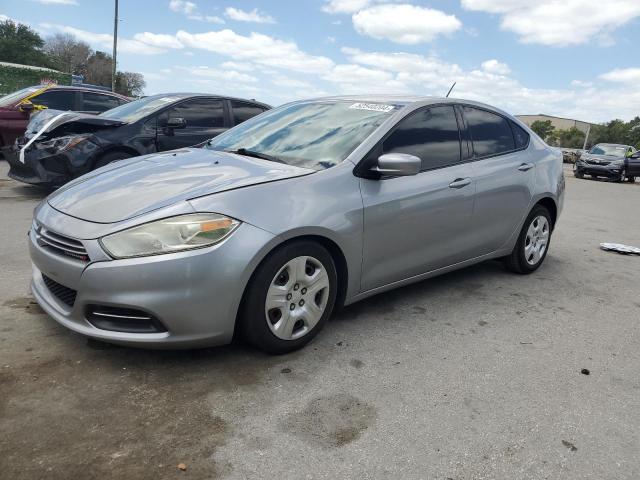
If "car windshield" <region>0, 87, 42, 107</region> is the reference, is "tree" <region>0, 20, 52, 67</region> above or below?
above

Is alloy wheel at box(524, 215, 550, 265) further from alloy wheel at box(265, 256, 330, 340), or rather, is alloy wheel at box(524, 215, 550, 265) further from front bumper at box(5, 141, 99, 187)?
front bumper at box(5, 141, 99, 187)

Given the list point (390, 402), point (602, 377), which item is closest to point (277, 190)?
point (390, 402)

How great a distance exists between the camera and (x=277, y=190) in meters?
2.96

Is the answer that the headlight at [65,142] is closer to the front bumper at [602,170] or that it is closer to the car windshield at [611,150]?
the front bumper at [602,170]

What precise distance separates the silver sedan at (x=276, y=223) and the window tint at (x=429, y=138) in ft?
0.04

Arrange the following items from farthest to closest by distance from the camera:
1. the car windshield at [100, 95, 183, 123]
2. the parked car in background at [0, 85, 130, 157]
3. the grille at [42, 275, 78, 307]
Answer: the parked car in background at [0, 85, 130, 157], the car windshield at [100, 95, 183, 123], the grille at [42, 275, 78, 307]

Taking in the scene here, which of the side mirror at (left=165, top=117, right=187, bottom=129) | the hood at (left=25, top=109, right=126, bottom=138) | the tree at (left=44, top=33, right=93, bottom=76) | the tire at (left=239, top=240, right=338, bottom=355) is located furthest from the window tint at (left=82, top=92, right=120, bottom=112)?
the tree at (left=44, top=33, right=93, bottom=76)

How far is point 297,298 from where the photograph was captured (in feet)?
9.91

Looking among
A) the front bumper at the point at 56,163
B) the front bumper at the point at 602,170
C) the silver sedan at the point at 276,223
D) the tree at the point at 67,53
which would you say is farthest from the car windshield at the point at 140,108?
the tree at the point at 67,53

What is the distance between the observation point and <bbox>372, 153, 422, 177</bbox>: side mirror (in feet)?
10.6

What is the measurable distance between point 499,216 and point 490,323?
3.34ft

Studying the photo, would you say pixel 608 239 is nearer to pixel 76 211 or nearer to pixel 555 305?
pixel 555 305

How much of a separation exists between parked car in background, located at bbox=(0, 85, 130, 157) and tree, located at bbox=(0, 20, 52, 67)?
7433cm

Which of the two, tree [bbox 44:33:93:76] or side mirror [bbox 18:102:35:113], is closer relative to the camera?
side mirror [bbox 18:102:35:113]
